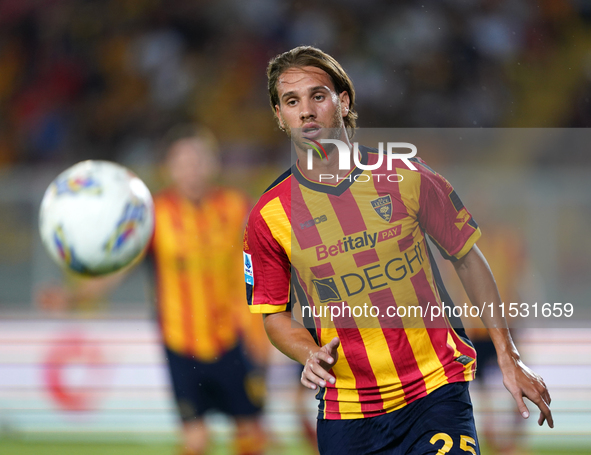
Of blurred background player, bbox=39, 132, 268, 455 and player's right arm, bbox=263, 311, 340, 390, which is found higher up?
player's right arm, bbox=263, 311, 340, 390

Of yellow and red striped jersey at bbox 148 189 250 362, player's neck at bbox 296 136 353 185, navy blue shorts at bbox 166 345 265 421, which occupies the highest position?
player's neck at bbox 296 136 353 185

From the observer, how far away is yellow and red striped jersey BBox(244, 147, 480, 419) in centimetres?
244

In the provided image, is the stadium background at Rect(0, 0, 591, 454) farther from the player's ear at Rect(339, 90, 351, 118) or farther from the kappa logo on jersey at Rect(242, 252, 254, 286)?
the player's ear at Rect(339, 90, 351, 118)

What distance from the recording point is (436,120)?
812cm

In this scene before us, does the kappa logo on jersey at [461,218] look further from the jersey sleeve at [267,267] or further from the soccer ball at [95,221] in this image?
the soccer ball at [95,221]

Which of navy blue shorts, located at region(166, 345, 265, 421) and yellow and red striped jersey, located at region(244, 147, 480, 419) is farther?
navy blue shorts, located at region(166, 345, 265, 421)

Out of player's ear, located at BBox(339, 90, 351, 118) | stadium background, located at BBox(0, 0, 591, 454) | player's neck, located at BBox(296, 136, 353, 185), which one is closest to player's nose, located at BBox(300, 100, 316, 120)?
player's neck, located at BBox(296, 136, 353, 185)

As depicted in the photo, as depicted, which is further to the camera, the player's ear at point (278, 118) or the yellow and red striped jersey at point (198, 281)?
the yellow and red striped jersey at point (198, 281)

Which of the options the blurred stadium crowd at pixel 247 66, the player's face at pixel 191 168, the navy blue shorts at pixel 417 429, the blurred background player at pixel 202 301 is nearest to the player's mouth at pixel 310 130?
the navy blue shorts at pixel 417 429

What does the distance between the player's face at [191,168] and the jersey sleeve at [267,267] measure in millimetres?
2125

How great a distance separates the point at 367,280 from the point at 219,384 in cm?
224

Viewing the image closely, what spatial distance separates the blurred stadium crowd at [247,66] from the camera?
850 cm

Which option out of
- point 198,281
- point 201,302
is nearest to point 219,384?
point 201,302

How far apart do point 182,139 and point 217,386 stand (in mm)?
1650
